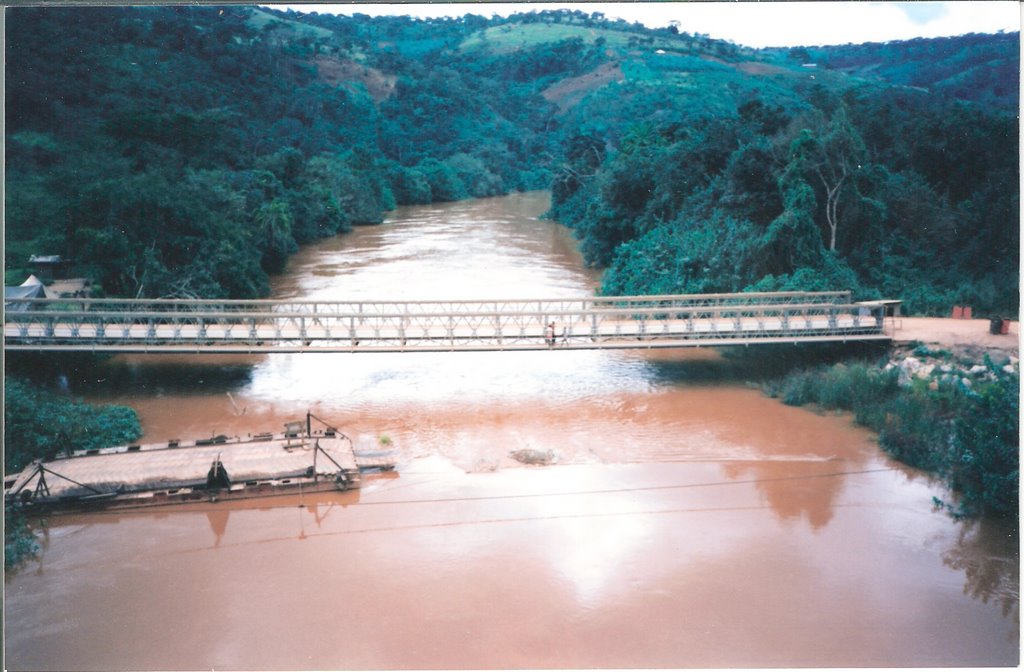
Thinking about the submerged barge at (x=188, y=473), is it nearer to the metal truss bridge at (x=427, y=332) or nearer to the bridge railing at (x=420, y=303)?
the metal truss bridge at (x=427, y=332)

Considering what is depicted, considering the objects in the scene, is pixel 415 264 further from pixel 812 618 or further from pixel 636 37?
pixel 636 37

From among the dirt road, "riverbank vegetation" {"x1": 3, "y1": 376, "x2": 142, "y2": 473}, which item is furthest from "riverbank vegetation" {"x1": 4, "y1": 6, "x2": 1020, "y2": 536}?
the dirt road

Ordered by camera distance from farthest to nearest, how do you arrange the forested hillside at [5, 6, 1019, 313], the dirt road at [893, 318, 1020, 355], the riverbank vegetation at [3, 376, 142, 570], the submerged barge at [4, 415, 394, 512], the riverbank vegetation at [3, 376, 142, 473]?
1. the forested hillside at [5, 6, 1019, 313]
2. the dirt road at [893, 318, 1020, 355]
3. the riverbank vegetation at [3, 376, 142, 473]
4. the submerged barge at [4, 415, 394, 512]
5. the riverbank vegetation at [3, 376, 142, 570]

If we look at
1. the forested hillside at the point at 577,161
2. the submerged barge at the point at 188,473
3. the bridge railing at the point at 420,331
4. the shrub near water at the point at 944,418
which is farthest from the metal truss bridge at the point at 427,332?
the forested hillside at the point at 577,161

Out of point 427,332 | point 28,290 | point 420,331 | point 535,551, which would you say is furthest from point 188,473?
point 28,290

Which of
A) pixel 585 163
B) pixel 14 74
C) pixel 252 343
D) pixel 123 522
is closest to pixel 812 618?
pixel 123 522

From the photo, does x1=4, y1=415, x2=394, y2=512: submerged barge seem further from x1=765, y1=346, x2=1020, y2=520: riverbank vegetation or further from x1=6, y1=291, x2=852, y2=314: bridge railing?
x1=765, y1=346, x2=1020, y2=520: riverbank vegetation

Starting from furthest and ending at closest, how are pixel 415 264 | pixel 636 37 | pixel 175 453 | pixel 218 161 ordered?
pixel 636 37 < pixel 218 161 < pixel 415 264 < pixel 175 453
